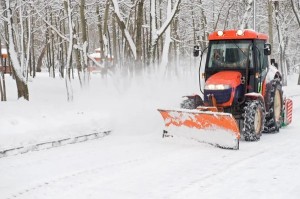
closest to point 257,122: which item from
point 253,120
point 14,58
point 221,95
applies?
point 253,120

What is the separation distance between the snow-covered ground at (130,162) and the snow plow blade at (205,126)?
0.19m

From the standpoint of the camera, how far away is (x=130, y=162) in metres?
7.52

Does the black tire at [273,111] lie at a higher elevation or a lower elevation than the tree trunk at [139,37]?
lower

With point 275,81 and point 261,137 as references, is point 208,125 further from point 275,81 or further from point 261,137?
point 275,81

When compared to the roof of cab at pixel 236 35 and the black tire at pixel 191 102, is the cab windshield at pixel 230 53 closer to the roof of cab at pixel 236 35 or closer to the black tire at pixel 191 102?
the roof of cab at pixel 236 35

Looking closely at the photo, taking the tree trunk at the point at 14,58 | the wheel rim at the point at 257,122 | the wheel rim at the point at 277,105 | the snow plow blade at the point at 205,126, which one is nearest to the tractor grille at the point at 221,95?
the snow plow blade at the point at 205,126

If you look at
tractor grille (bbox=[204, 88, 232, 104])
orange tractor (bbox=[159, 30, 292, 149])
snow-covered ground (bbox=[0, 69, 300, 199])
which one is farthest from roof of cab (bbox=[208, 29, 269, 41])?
snow-covered ground (bbox=[0, 69, 300, 199])

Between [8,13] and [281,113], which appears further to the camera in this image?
[8,13]

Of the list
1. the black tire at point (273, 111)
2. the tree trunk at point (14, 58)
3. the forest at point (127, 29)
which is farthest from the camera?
the forest at point (127, 29)

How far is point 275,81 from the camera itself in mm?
10844

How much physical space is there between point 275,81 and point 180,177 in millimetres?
5397

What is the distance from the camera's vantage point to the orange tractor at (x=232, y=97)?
29.0 feet

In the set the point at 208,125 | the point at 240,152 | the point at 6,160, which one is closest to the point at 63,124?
the point at 6,160

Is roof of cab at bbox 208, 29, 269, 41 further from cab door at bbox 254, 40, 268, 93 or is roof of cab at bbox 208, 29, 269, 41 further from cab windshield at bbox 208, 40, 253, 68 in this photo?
cab door at bbox 254, 40, 268, 93
